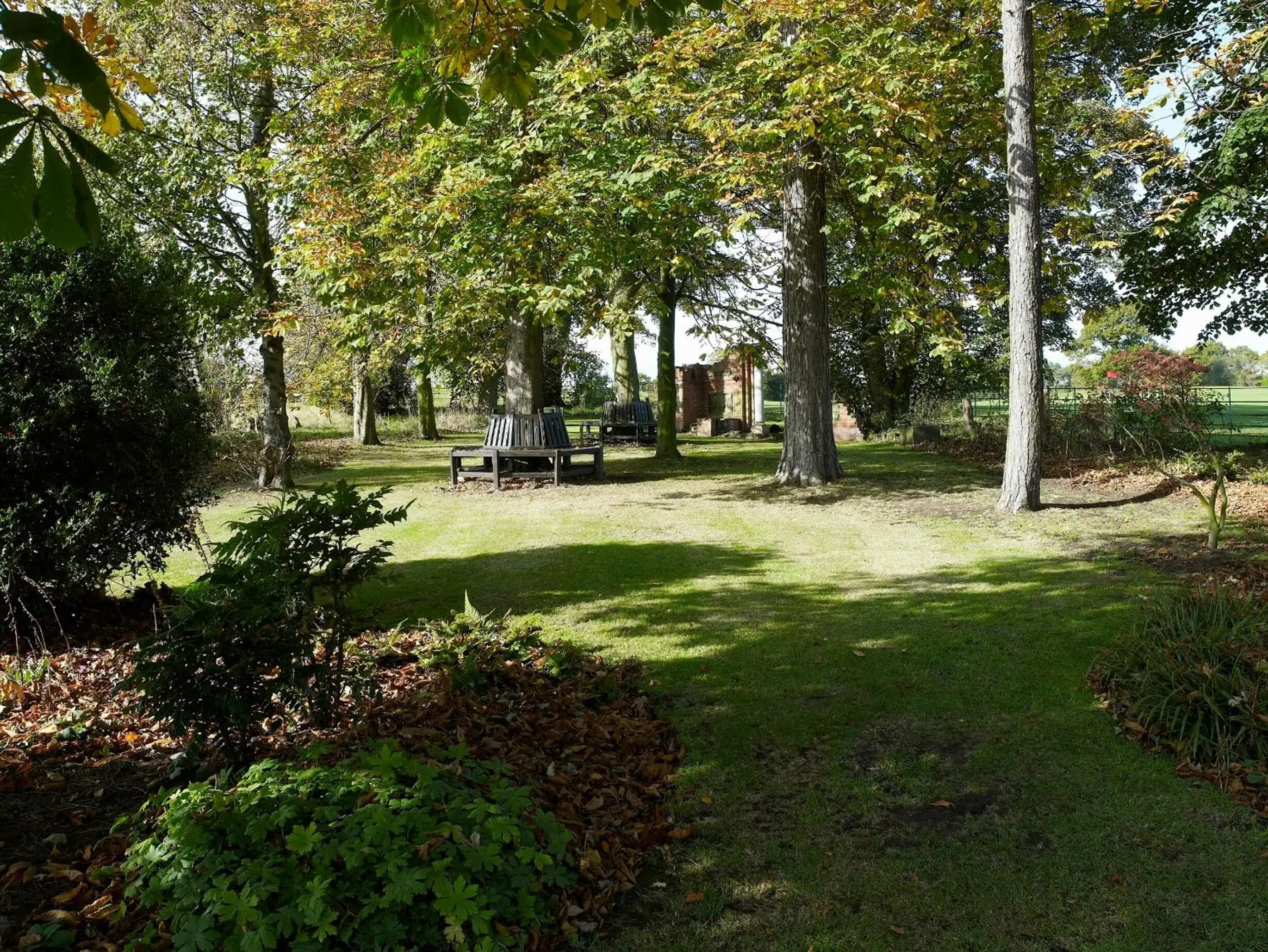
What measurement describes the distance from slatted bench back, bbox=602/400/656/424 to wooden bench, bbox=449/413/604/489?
30.4 feet

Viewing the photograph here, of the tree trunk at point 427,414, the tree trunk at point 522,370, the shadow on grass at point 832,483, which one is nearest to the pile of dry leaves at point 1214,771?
the shadow on grass at point 832,483

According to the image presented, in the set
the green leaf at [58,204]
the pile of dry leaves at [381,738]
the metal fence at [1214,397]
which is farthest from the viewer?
the metal fence at [1214,397]

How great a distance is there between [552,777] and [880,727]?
1900mm

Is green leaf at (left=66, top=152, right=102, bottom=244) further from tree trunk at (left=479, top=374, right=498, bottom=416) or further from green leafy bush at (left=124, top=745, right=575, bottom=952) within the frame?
tree trunk at (left=479, top=374, right=498, bottom=416)

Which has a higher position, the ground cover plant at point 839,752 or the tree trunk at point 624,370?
the tree trunk at point 624,370

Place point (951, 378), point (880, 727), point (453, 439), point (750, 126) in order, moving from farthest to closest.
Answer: point (453, 439)
point (951, 378)
point (750, 126)
point (880, 727)

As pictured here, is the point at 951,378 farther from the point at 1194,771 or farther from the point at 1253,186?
the point at 1194,771

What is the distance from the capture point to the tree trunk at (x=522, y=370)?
17016mm

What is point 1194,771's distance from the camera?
4203 mm

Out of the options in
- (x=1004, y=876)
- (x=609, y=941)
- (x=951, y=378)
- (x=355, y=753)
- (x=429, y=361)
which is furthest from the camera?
(x=951, y=378)

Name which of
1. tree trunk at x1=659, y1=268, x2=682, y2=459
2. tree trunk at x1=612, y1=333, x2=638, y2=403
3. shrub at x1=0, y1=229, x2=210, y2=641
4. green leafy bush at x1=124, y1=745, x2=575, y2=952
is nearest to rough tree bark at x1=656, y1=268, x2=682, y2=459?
tree trunk at x1=659, y1=268, x2=682, y2=459

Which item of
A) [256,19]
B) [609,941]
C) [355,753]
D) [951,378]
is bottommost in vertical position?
[609,941]

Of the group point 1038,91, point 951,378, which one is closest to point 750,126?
point 1038,91

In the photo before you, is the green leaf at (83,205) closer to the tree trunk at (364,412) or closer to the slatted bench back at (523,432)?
the slatted bench back at (523,432)
